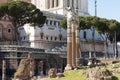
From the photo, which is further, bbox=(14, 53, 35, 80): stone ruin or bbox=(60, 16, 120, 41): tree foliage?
bbox=(60, 16, 120, 41): tree foliage

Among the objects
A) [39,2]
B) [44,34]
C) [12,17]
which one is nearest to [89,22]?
[44,34]

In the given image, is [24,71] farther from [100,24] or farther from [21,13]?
[100,24]

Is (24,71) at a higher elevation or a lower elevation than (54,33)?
lower

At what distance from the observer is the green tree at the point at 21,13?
230 feet

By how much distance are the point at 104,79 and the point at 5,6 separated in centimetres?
4853

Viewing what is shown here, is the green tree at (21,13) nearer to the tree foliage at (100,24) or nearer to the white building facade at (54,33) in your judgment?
the tree foliage at (100,24)

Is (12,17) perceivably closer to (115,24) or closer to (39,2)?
(115,24)


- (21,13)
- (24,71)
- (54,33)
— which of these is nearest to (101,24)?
(54,33)

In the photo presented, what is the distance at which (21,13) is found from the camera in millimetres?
70938

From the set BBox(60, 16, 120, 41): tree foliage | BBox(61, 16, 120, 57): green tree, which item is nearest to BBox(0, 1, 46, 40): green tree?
BBox(60, 16, 120, 41): tree foliage

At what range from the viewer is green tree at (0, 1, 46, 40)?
70000 mm

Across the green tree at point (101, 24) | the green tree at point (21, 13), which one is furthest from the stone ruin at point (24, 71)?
the green tree at point (101, 24)

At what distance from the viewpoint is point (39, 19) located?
73125mm

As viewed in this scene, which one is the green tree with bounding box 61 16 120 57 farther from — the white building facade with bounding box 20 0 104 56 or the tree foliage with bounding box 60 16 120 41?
the white building facade with bounding box 20 0 104 56
